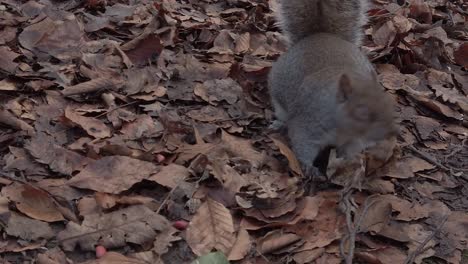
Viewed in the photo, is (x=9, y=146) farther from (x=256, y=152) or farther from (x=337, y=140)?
(x=337, y=140)

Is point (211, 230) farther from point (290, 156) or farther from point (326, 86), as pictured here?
point (326, 86)

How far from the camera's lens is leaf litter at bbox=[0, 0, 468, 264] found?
239 cm

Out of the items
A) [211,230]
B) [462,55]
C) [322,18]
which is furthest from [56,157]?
[462,55]

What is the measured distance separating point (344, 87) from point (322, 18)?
1005 millimetres

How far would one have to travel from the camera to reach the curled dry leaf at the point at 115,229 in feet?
7.52

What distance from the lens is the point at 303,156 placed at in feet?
9.72

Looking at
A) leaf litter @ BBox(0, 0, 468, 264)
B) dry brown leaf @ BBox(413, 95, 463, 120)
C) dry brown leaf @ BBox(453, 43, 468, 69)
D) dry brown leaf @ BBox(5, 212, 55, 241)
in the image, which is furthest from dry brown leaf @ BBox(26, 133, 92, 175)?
dry brown leaf @ BBox(453, 43, 468, 69)

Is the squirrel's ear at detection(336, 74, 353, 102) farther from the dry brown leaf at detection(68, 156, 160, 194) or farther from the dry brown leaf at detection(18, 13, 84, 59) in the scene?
the dry brown leaf at detection(18, 13, 84, 59)

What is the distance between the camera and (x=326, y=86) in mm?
2928

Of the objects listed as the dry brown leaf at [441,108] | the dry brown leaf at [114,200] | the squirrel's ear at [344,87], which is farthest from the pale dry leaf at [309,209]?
the dry brown leaf at [441,108]

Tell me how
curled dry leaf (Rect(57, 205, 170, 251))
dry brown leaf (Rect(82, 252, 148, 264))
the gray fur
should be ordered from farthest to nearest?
the gray fur, curled dry leaf (Rect(57, 205, 170, 251)), dry brown leaf (Rect(82, 252, 148, 264))

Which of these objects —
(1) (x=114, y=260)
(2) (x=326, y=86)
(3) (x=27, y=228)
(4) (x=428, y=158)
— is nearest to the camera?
(1) (x=114, y=260)

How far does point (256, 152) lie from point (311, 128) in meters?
0.29

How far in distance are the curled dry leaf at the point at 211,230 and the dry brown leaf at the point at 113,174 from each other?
0.98 feet
